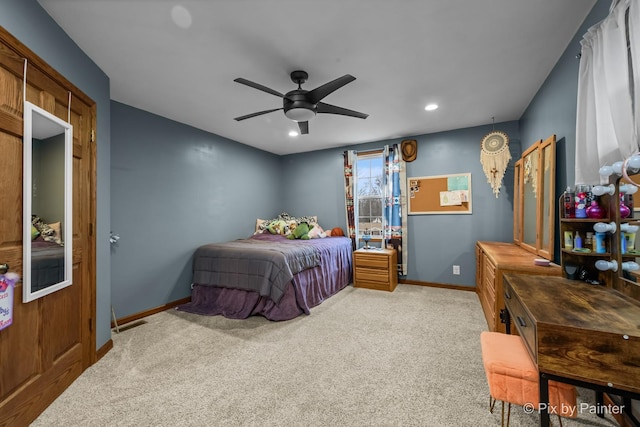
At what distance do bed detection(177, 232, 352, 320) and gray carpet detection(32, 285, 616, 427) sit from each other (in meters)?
0.17

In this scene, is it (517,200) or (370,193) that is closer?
(517,200)

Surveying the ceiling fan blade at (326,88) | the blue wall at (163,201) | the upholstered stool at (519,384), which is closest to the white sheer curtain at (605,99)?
the upholstered stool at (519,384)

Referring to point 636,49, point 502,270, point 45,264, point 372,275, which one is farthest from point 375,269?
point 45,264

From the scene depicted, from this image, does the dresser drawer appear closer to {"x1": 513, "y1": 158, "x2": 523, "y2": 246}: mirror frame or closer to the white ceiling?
the white ceiling

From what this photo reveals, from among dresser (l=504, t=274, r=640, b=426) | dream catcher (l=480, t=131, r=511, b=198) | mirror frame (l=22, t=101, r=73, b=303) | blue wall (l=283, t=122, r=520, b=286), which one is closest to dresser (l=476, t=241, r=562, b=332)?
dresser (l=504, t=274, r=640, b=426)

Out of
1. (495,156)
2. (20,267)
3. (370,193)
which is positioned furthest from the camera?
(370,193)

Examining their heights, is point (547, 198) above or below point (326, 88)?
below

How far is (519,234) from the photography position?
3232 millimetres

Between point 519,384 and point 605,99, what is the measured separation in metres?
1.50

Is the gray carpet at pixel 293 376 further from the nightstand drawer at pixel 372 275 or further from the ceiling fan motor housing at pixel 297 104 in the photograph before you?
the ceiling fan motor housing at pixel 297 104

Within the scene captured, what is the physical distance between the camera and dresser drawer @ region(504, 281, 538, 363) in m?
1.11

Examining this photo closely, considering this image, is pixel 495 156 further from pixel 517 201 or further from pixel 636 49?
pixel 636 49

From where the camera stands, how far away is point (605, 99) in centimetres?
137

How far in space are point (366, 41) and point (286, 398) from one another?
257 centimetres
